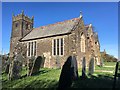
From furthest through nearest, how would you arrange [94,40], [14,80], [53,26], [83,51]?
[94,40], [53,26], [83,51], [14,80]

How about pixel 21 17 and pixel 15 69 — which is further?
pixel 21 17

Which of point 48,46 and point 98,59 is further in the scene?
point 98,59

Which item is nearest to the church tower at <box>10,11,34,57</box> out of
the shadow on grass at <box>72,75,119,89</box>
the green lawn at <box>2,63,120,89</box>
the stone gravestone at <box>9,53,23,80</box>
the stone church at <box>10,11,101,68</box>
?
the stone church at <box>10,11,101,68</box>

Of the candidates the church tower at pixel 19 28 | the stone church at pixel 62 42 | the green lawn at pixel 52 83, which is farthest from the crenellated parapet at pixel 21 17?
the green lawn at pixel 52 83

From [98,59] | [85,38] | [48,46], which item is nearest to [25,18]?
[48,46]

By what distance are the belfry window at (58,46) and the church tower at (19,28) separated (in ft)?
32.8

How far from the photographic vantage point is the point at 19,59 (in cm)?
1415

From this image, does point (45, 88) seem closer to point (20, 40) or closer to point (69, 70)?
point (69, 70)

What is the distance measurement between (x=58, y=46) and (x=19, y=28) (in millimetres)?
12533

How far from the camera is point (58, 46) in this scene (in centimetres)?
2680

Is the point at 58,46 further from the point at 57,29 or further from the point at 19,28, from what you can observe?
the point at 19,28

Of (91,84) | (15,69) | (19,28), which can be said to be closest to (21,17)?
(19,28)

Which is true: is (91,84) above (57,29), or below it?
below

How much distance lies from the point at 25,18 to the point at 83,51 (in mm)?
15844
